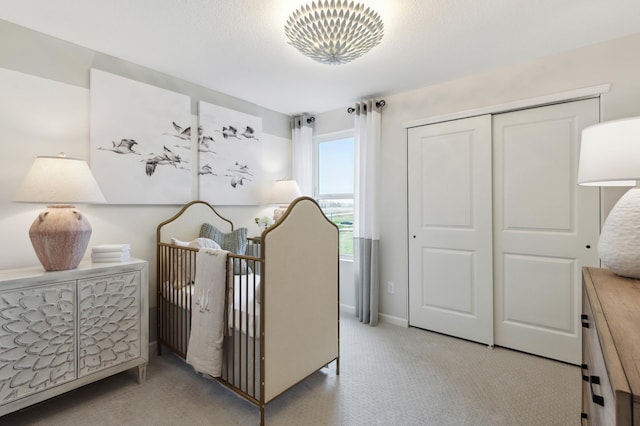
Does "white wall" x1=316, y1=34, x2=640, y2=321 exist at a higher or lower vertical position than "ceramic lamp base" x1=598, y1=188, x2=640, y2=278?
higher


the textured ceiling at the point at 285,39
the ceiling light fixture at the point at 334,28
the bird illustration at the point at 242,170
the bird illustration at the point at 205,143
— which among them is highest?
the textured ceiling at the point at 285,39

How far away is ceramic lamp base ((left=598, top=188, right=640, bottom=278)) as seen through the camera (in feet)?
3.75

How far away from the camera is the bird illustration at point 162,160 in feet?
8.16

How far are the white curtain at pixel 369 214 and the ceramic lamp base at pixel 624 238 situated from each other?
2000mm

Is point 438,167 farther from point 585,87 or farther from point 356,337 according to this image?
point 356,337

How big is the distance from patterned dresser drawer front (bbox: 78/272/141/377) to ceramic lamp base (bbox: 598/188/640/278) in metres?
2.58

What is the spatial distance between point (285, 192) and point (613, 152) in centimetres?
250

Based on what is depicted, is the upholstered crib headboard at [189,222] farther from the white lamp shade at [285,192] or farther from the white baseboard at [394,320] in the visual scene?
the white baseboard at [394,320]

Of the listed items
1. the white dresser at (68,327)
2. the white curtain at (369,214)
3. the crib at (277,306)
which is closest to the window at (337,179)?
the white curtain at (369,214)

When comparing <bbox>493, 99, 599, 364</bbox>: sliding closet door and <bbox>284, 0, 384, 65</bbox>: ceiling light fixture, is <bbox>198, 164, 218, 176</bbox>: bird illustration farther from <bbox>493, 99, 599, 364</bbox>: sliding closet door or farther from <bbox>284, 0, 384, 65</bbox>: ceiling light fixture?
<bbox>493, 99, 599, 364</bbox>: sliding closet door

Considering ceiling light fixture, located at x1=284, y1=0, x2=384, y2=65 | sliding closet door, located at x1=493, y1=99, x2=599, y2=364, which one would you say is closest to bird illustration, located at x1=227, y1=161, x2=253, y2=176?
ceiling light fixture, located at x1=284, y1=0, x2=384, y2=65

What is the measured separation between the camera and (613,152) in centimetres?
127

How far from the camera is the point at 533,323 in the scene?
2436mm

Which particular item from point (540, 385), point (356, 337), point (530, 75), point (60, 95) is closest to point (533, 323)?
point (540, 385)
